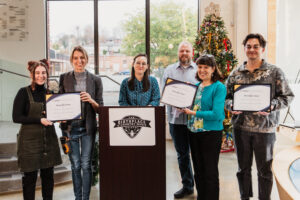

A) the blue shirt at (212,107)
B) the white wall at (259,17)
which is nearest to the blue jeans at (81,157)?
the blue shirt at (212,107)

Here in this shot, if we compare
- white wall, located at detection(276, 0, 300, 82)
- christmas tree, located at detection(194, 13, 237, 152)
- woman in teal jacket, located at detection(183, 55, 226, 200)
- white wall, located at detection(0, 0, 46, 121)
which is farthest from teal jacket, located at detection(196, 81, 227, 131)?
white wall, located at detection(0, 0, 46, 121)

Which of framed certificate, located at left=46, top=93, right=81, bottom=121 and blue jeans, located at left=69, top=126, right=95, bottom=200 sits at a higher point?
framed certificate, located at left=46, top=93, right=81, bottom=121

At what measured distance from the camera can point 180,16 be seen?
6461 millimetres

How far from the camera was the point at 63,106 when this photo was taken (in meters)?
2.27

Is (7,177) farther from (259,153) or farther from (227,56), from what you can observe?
(227,56)

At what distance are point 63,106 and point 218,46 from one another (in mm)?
3488

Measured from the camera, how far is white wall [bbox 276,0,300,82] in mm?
4672

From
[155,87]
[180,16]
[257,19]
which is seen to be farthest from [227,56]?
[155,87]

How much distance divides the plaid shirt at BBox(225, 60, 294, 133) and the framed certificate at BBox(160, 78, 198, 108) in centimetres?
42

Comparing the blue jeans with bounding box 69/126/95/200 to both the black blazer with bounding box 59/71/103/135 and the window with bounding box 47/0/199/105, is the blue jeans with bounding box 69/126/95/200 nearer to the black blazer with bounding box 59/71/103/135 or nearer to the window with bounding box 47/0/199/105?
the black blazer with bounding box 59/71/103/135

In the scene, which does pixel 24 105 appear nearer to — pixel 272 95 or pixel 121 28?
pixel 272 95

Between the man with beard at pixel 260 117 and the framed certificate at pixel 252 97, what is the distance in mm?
48

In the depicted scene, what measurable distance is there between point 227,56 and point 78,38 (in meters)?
3.55

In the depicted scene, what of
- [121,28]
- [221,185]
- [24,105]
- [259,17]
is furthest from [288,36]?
[24,105]
